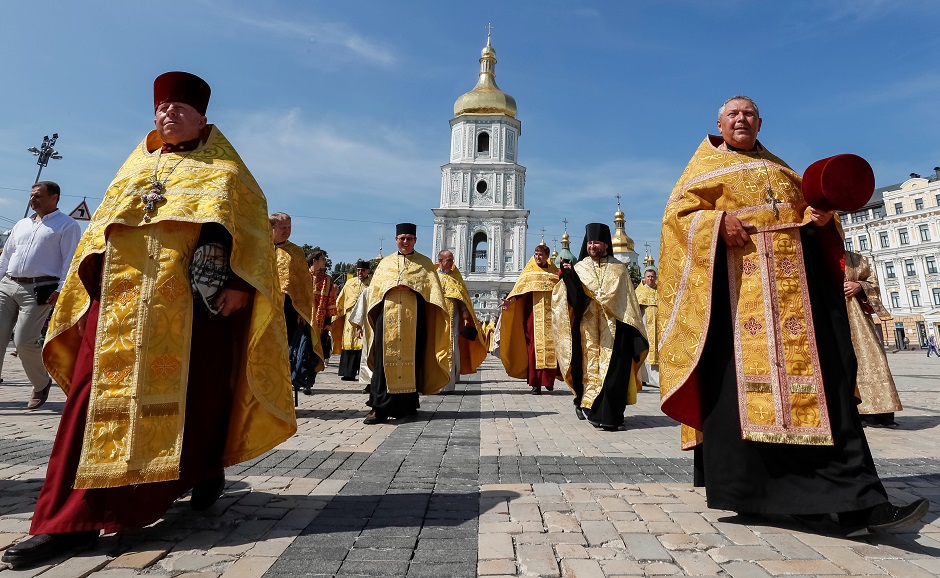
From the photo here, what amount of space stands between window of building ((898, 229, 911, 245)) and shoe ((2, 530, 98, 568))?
62588 millimetres

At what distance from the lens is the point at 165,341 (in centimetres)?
267

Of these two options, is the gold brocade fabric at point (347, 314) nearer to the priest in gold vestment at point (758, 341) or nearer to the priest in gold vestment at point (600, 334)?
the priest in gold vestment at point (600, 334)

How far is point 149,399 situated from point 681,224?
9.63 feet

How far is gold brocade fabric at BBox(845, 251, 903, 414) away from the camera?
616cm

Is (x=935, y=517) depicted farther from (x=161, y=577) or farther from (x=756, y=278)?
(x=161, y=577)

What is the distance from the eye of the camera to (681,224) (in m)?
3.30

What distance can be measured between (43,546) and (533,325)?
27.8 feet

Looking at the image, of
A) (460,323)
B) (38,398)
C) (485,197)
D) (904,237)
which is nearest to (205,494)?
(38,398)

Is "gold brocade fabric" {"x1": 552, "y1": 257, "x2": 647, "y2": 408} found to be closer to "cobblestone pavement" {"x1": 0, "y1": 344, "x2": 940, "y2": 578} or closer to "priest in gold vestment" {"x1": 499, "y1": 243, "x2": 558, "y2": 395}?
"cobblestone pavement" {"x1": 0, "y1": 344, "x2": 940, "y2": 578}

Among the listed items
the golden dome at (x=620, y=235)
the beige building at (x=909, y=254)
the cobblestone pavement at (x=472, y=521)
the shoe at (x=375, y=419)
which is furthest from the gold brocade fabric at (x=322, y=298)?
the golden dome at (x=620, y=235)

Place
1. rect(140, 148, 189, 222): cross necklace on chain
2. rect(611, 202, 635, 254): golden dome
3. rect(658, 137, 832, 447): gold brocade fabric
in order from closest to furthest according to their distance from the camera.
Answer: rect(140, 148, 189, 222): cross necklace on chain
rect(658, 137, 832, 447): gold brocade fabric
rect(611, 202, 635, 254): golden dome

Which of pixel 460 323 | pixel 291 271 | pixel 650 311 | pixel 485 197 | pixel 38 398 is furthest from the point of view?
pixel 485 197

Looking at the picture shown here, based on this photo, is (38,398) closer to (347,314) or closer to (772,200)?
(347,314)

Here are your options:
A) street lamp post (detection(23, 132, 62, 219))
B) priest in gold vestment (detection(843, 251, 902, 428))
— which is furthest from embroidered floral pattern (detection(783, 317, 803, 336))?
street lamp post (detection(23, 132, 62, 219))
